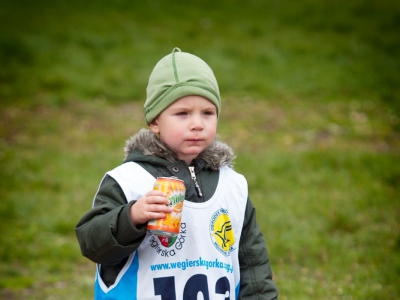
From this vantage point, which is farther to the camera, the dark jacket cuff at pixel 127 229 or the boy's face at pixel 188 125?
the boy's face at pixel 188 125

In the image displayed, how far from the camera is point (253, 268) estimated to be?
267 cm

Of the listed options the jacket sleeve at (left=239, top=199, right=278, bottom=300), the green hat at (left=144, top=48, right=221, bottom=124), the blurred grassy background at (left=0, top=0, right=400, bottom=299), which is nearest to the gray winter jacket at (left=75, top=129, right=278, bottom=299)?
the jacket sleeve at (left=239, top=199, right=278, bottom=300)

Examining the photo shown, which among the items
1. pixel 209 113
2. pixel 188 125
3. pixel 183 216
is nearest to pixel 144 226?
pixel 183 216

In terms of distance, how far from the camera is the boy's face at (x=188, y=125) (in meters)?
2.52

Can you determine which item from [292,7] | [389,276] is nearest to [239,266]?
[389,276]

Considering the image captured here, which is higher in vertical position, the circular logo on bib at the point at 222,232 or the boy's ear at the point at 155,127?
the boy's ear at the point at 155,127

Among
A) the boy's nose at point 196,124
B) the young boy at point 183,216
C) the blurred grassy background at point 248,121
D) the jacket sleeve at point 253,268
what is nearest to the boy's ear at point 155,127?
the young boy at point 183,216

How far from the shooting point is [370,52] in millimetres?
11359

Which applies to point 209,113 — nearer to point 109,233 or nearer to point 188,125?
point 188,125

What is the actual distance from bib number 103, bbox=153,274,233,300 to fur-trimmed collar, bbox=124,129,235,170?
494 mm

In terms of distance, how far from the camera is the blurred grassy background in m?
5.05

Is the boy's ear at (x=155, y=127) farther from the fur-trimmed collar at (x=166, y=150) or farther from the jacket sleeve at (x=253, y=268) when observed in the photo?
the jacket sleeve at (x=253, y=268)

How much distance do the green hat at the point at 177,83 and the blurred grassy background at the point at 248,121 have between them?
2.28 metres

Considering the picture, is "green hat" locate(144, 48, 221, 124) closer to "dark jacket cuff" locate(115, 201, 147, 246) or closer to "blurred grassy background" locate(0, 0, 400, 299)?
"dark jacket cuff" locate(115, 201, 147, 246)
